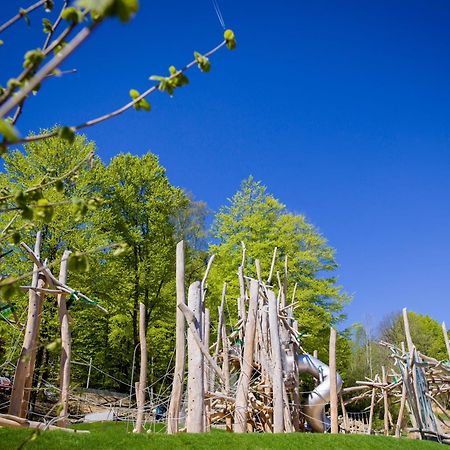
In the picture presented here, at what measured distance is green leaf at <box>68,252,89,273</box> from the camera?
4.54 ft

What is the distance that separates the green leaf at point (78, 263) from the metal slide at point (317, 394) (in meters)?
13.3

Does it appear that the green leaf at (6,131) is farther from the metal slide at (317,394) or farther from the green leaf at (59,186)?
the metal slide at (317,394)

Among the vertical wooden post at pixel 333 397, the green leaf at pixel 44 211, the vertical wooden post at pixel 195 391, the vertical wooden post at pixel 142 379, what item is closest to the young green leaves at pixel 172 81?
the green leaf at pixel 44 211

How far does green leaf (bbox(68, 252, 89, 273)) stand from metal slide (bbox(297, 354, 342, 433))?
524 inches

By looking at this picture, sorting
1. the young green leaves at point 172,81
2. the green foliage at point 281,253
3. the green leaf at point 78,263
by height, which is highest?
the green foliage at point 281,253

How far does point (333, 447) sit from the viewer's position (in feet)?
28.1

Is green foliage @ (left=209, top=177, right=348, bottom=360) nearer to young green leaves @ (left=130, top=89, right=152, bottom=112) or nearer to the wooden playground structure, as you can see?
the wooden playground structure

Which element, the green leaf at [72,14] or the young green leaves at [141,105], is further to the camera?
the young green leaves at [141,105]

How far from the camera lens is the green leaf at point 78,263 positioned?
54.5 inches

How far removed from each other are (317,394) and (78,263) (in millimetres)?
13507

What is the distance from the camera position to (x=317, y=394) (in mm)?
13617

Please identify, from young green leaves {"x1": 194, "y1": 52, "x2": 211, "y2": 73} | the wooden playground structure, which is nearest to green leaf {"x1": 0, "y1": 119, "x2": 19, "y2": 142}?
young green leaves {"x1": 194, "y1": 52, "x2": 211, "y2": 73}

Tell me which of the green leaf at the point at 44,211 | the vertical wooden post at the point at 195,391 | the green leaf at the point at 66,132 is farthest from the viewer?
the vertical wooden post at the point at 195,391

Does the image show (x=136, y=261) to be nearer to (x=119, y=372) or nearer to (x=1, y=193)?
(x=119, y=372)
